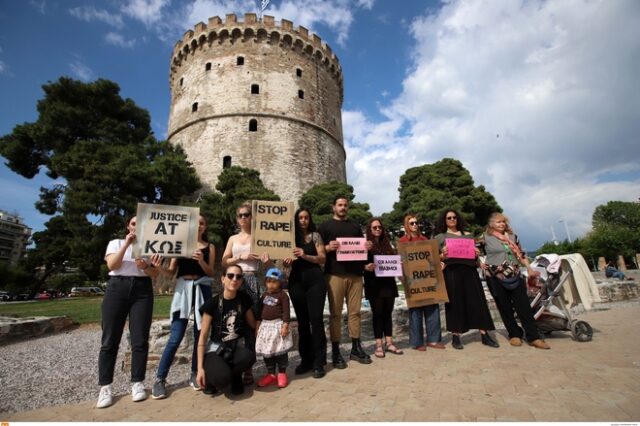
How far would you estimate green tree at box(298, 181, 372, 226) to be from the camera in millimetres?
17906

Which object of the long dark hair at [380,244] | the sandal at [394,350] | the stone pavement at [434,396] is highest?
the long dark hair at [380,244]

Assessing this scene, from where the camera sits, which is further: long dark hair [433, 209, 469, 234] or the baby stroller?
long dark hair [433, 209, 469, 234]

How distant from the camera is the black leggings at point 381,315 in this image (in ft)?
13.4

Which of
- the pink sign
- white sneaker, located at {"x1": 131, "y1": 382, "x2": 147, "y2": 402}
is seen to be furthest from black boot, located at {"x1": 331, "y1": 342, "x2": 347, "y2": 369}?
the pink sign

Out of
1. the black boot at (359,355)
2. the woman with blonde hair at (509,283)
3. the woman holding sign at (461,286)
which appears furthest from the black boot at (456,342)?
the black boot at (359,355)

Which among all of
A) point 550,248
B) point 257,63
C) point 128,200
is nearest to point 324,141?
point 257,63

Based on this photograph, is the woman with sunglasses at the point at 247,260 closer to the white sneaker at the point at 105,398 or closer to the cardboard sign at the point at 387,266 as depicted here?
the white sneaker at the point at 105,398

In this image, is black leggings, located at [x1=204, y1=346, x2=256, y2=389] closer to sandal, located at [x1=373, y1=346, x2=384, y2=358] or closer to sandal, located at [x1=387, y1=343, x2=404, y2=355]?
sandal, located at [x1=373, y1=346, x2=384, y2=358]

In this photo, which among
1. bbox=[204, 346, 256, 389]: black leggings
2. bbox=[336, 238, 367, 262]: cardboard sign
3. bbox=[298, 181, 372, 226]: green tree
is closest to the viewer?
bbox=[204, 346, 256, 389]: black leggings

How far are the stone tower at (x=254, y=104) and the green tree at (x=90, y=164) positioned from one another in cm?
265

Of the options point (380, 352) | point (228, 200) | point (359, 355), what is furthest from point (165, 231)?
point (228, 200)

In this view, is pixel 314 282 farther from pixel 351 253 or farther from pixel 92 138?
pixel 92 138

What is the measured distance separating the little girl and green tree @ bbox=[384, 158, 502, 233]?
19.4 meters

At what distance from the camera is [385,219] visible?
78.1 ft
